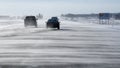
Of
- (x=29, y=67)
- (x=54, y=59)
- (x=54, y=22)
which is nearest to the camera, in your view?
(x=29, y=67)

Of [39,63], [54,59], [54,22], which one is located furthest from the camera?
[54,22]

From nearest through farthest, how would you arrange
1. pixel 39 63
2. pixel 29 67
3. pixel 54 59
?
pixel 29 67
pixel 39 63
pixel 54 59

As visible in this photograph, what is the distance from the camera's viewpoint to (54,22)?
56.8 metres

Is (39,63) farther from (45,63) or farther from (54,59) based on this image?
(54,59)

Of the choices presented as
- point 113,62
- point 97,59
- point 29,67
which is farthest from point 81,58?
point 29,67

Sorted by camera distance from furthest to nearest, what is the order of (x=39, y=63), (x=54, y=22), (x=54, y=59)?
1. (x=54, y=22)
2. (x=54, y=59)
3. (x=39, y=63)

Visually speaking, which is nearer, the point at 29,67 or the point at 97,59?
the point at 29,67

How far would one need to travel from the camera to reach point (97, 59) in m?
17.5

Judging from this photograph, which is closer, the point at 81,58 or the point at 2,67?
the point at 2,67

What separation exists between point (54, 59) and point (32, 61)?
117 centimetres

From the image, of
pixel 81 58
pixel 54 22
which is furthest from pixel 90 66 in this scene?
pixel 54 22

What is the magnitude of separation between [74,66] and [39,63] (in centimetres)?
153

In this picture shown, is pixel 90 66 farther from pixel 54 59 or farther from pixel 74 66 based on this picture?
pixel 54 59

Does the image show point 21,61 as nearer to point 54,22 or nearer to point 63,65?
point 63,65
